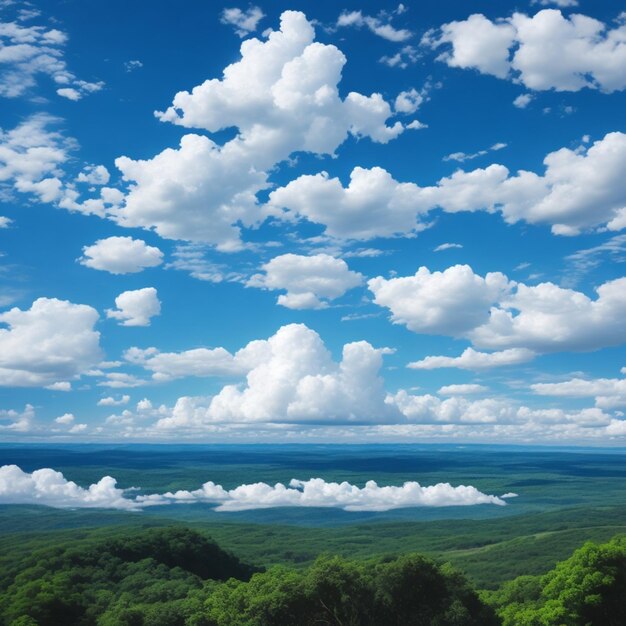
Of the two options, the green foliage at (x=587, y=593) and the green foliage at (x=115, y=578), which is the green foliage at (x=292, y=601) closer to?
the green foliage at (x=115, y=578)

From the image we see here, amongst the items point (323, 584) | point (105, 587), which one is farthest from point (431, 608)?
point (105, 587)

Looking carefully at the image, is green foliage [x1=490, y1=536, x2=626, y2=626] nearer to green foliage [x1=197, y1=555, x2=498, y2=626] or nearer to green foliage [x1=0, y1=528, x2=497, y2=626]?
green foliage [x1=0, y1=528, x2=497, y2=626]

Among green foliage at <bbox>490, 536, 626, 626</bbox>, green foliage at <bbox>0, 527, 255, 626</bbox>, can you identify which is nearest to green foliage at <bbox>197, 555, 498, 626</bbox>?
green foliage at <bbox>490, 536, 626, 626</bbox>

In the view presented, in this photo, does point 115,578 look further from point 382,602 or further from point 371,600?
point 382,602

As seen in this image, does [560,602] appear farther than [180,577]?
No

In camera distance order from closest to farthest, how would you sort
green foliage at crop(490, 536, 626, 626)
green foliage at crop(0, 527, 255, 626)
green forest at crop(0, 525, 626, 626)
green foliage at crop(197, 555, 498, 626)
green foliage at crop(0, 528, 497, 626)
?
green foliage at crop(197, 555, 498, 626)
green foliage at crop(0, 528, 497, 626)
green forest at crop(0, 525, 626, 626)
green foliage at crop(490, 536, 626, 626)
green foliage at crop(0, 527, 255, 626)

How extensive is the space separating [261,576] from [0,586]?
76407 mm

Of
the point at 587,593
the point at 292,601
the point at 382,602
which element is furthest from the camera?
the point at 587,593

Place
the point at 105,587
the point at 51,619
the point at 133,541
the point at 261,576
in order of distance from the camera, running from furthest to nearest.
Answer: the point at 133,541 → the point at 105,587 → the point at 51,619 → the point at 261,576

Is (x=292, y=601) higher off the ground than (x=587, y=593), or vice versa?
(x=292, y=601)

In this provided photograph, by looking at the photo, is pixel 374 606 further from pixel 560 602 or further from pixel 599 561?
pixel 599 561

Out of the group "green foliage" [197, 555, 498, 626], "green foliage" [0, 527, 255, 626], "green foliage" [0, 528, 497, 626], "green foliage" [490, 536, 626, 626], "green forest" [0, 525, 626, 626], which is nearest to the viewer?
"green foliage" [197, 555, 498, 626]

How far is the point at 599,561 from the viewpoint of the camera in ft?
240

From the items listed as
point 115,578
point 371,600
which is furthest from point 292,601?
point 115,578
